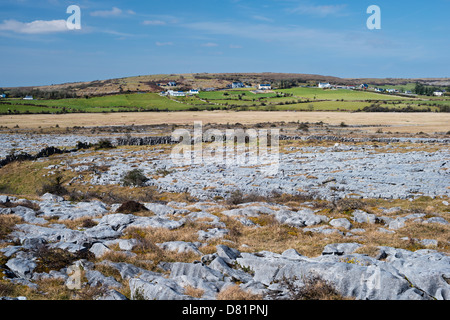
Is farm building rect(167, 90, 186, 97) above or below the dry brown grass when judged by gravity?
above

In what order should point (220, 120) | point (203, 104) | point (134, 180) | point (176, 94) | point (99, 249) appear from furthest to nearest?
1. point (176, 94)
2. point (203, 104)
3. point (220, 120)
4. point (134, 180)
5. point (99, 249)

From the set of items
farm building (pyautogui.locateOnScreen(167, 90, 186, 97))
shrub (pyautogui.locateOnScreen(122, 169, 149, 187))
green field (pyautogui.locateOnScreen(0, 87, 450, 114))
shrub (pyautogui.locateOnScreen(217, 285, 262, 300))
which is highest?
farm building (pyautogui.locateOnScreen(167, 90, 186, 97))

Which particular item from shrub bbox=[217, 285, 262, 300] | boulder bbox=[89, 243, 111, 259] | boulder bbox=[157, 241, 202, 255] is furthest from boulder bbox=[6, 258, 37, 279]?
shrub bbox=[217, 285, 262, 300]

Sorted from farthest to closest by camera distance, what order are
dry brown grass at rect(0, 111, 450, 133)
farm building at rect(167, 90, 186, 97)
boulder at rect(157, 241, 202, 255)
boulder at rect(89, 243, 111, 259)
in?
farm building at rect(167, 90, 186, 97)
dry brown grass at rect(0, 111, 450, 133)
boulder at rect(157, 241, 202, 255)
boulder at rect(89, 243, 111, 259)

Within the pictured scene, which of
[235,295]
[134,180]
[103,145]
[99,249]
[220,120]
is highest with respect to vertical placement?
[220,120]

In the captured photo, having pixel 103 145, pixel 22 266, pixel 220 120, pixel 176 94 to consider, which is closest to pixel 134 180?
pixel 22 266

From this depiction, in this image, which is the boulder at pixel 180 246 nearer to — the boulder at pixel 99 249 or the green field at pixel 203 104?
the boulder at pixel 99 249

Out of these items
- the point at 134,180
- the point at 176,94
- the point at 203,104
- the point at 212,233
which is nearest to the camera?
the point at 212,233

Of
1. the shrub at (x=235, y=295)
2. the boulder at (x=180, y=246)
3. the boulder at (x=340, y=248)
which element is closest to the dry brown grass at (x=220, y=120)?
the boulder at (x=340, y=248)

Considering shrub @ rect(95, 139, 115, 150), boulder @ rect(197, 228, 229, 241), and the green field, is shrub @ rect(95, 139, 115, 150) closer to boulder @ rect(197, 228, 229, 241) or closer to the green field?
boulder @ rect(197, 228, 229, 241)

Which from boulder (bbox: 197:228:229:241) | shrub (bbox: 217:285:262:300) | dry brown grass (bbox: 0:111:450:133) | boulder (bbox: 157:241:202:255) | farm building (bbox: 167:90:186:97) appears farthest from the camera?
farm building (bbox: 167:90:186:97)

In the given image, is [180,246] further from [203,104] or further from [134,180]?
[203,104]
